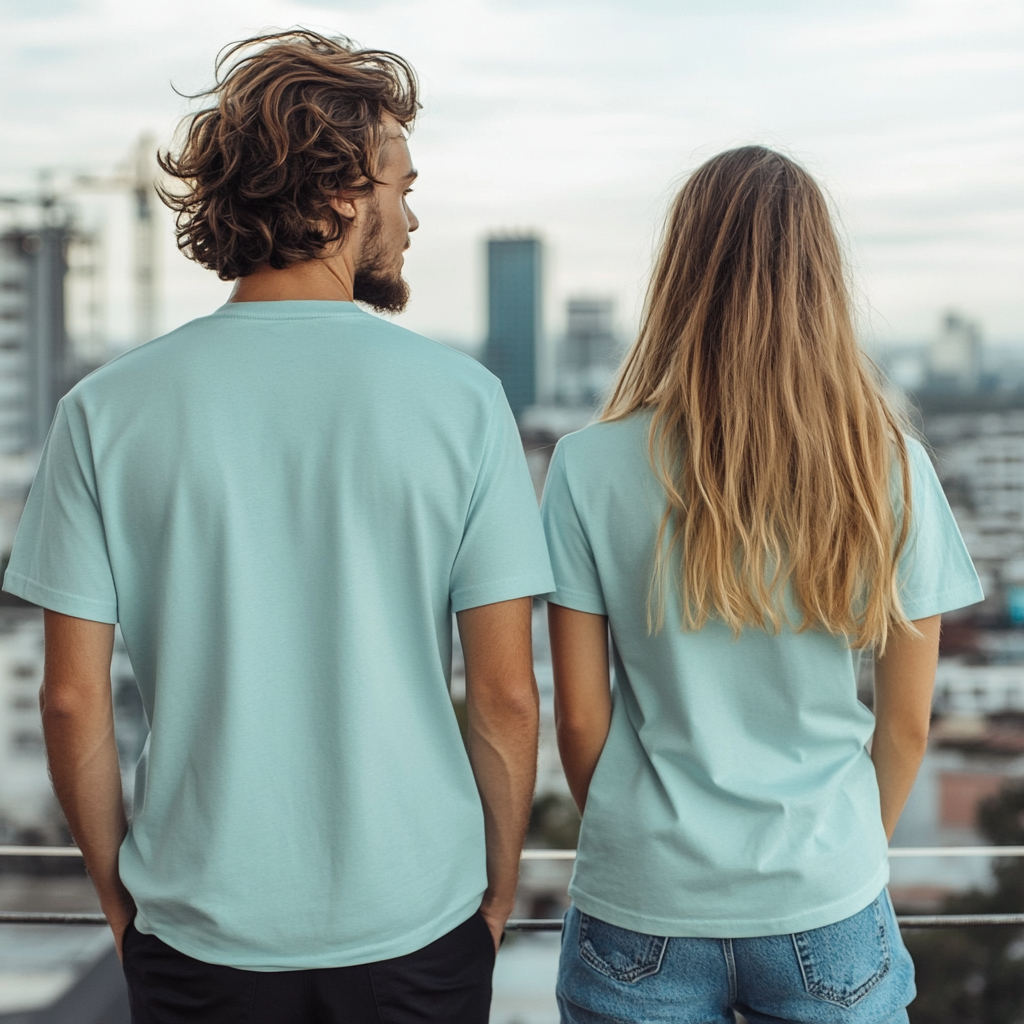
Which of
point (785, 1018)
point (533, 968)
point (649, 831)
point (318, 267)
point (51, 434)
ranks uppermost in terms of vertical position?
point (318, 267)

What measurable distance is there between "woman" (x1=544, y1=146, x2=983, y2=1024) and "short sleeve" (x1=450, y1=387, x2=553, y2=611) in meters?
0.11

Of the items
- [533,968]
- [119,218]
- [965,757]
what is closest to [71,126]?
[119,218]

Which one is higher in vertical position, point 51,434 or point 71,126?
point 71,126

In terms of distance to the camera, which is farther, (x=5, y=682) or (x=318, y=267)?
(x=5, y=682)

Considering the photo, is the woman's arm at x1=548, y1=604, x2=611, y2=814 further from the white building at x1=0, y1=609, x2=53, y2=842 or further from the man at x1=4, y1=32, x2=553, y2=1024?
the white building at x1=0, y1=609, x2=53, y2=842

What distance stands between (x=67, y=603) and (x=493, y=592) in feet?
1.18

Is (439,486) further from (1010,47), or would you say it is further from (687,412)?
(1010,47)

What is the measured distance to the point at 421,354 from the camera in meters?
0.91

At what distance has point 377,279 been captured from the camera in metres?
0.99

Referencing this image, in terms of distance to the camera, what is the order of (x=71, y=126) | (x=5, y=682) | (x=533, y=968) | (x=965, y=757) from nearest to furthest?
1. (x=533, y=968)
2. (x=965, y=757)
3. (x=5, y=682)
4. (x=71, y=126)

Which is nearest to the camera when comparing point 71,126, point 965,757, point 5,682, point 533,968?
point 533,968

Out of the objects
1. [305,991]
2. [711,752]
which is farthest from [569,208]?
[305,991]

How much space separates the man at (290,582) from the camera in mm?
883

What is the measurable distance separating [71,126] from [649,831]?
35885 mm
